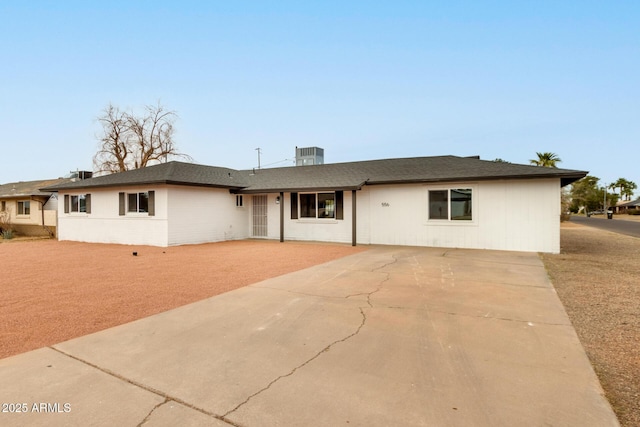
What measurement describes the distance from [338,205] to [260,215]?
4655 millimetres

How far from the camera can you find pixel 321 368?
2.88 meters

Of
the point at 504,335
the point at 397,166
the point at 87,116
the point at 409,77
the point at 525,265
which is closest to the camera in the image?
the point at 504,335

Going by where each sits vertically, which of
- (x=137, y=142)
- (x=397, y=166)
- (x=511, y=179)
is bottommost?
(x=511, y=179)

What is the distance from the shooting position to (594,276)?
713cm

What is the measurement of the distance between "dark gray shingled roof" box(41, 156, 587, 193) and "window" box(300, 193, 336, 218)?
68 centimetres

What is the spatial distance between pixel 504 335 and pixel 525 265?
5.73m

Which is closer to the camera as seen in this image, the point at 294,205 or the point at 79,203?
the point at 294,205

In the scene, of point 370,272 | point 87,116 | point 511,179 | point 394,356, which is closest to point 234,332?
point 394,356

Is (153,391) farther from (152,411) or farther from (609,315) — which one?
(609,315)

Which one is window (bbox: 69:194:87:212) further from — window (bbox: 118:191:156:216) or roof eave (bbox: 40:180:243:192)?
window (bbox: 118:191:156:216)

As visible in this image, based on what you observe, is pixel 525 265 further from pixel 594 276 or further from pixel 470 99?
pixel 470 99

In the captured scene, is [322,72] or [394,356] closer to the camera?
[394,356]

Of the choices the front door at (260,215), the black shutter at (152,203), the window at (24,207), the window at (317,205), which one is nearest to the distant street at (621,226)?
the window at (317,205)

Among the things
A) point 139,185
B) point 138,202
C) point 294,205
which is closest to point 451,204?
point 294,205
